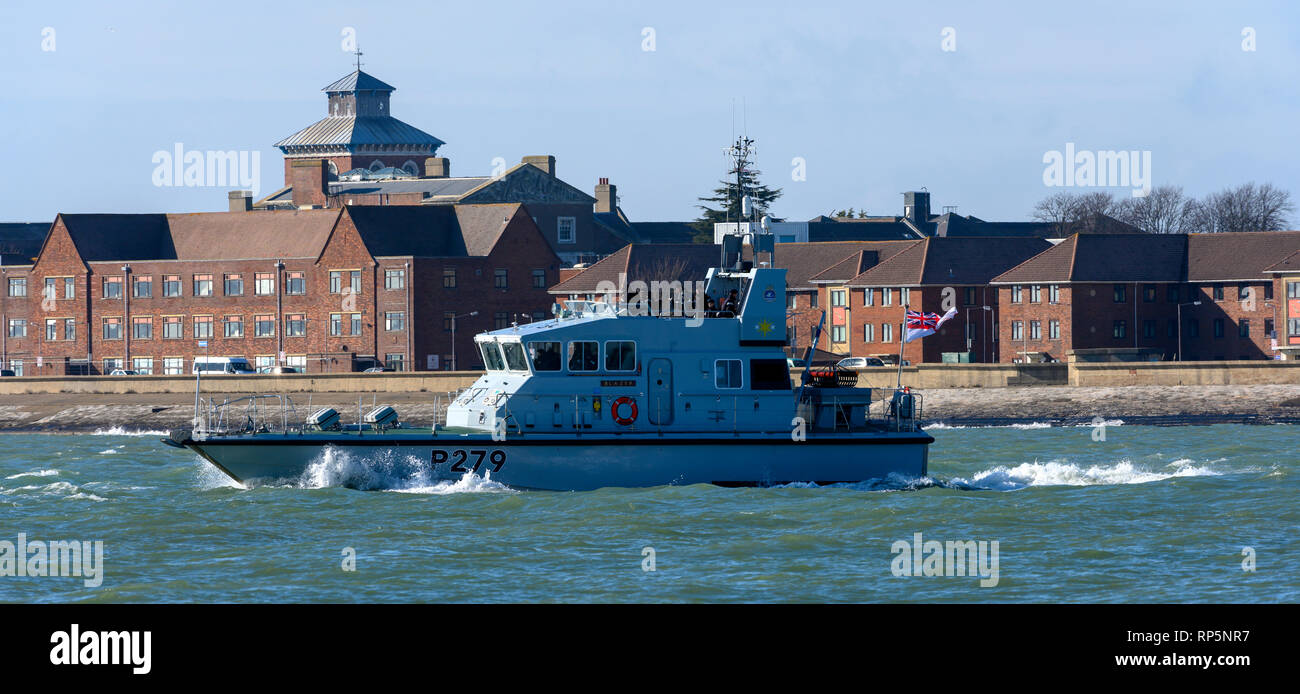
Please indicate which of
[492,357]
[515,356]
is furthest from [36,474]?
[515,356]

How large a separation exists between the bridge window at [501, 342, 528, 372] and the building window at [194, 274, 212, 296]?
59.4 meters

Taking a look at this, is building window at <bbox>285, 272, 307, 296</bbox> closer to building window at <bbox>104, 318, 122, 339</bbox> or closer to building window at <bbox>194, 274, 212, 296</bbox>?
building window at <bbox>194, 274, 212, 296</bbox>

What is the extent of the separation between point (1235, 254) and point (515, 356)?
64.8 m

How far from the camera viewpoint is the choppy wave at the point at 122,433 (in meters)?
65.2

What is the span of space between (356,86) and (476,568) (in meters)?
118

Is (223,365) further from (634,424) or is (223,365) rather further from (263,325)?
(634,424)

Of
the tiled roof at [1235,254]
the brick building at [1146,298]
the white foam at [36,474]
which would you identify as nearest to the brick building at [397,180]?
the brick building at [1146,298]

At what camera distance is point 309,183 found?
101 meters

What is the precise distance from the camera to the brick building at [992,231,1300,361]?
83.0 m

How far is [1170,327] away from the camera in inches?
3337

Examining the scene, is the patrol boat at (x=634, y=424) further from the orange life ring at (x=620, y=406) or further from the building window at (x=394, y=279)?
the building window at (x=394, y=279)

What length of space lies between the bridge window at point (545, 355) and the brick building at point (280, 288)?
173 ft

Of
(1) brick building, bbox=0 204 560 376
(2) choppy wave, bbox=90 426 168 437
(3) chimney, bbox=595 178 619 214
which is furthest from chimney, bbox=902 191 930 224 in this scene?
(2) choppy wave, bbox=90 426 168 437
